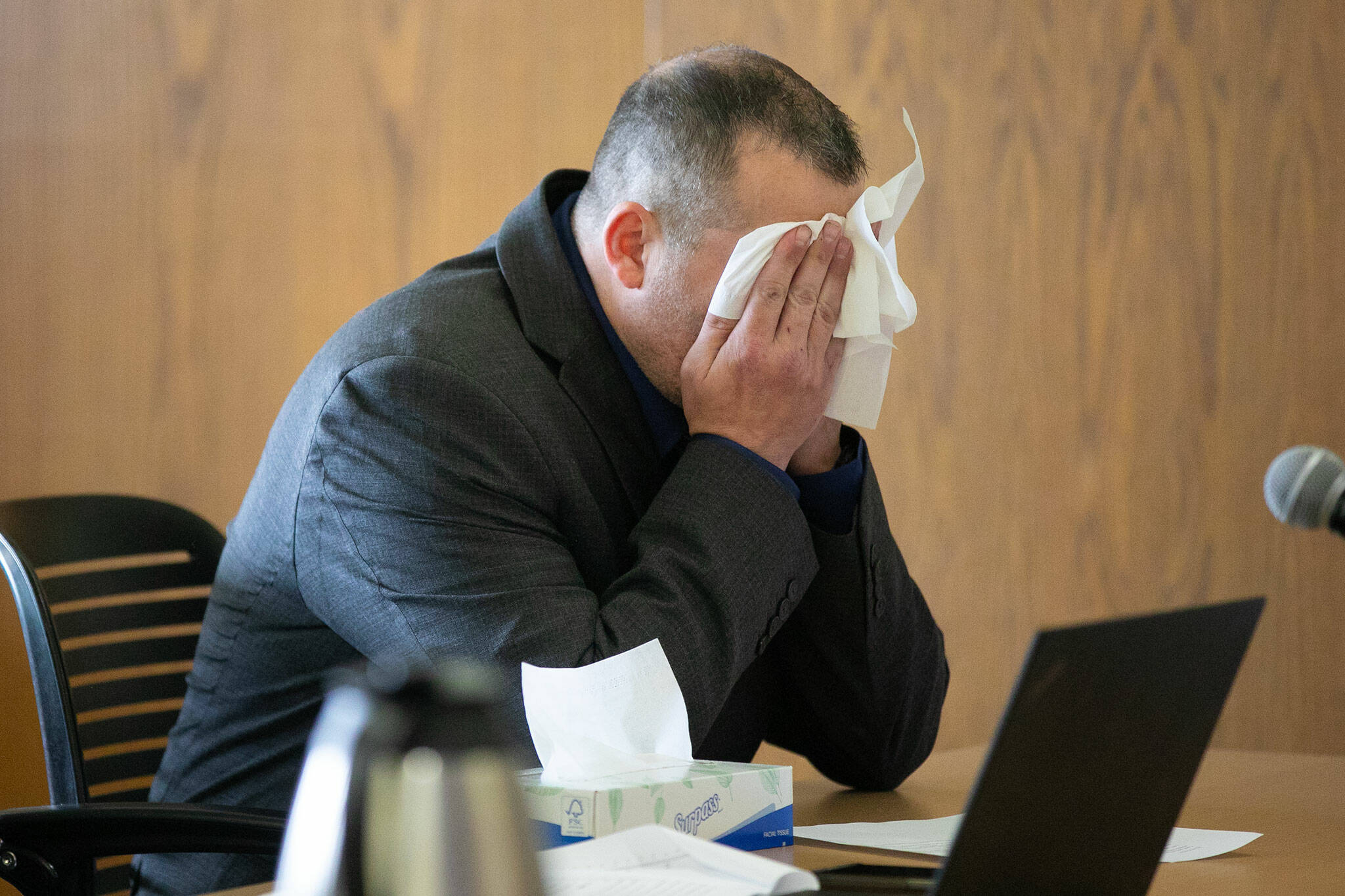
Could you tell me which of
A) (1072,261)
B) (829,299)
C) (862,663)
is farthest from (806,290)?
(1072,261)

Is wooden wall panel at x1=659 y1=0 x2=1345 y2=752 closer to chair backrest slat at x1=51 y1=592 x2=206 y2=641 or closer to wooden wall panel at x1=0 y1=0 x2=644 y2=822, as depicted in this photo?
wooden wall panel at x1=0 y1=0 x2=644 y2=822

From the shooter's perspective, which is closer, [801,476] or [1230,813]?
[1230,813]

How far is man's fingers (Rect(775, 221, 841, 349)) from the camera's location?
1.20 m

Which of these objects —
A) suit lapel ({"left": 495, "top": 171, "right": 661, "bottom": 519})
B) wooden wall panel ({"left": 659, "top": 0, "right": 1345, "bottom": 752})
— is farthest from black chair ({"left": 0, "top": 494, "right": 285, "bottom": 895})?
wooden wall panel ({"left": 659, "top": 0, "right": 1345, "bottom": 752})

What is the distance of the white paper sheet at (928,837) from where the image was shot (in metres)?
0.83

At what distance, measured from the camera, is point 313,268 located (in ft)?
5.67

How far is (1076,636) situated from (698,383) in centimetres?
71

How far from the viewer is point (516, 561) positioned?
39.9 inches

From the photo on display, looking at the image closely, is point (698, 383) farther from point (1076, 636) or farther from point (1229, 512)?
point (1229, 512)

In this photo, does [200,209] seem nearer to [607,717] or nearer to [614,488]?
[614,488]

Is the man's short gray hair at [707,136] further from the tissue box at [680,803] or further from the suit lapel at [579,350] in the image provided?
the tissue box at [680,803]

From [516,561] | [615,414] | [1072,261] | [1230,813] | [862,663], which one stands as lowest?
[1230,813]

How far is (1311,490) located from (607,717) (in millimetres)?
431

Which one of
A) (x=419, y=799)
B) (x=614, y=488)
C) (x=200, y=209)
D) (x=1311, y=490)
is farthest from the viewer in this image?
(x=200, y=209)
